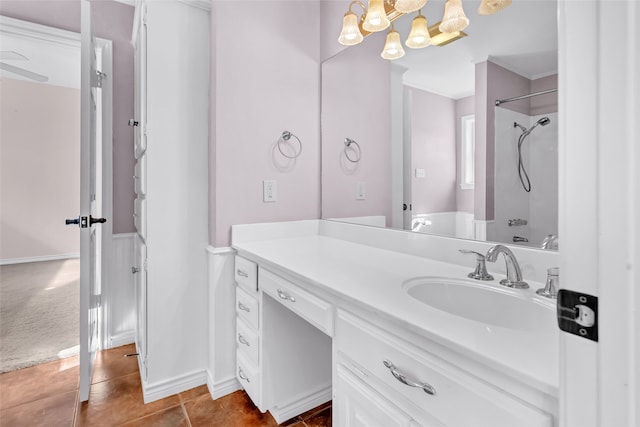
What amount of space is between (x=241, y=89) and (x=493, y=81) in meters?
1.20

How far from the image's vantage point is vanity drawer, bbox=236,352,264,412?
4.99ft

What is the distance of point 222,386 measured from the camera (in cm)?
174

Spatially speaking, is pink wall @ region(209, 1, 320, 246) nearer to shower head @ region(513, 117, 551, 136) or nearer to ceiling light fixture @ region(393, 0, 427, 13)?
ceiling light fixture @ region(393, 0, 427, 13)

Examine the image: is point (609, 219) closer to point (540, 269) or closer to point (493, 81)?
point (540, 269)

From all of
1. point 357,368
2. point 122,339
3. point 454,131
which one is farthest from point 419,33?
point 122,339

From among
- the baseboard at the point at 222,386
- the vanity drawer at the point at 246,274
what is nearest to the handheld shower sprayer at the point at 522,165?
the vanity drawer at the point at 246,274

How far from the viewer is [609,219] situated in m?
0.38

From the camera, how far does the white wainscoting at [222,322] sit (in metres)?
1.73

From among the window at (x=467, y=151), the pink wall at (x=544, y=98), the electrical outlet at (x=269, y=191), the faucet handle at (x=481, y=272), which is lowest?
the faucet handle at (x=481, y=272)

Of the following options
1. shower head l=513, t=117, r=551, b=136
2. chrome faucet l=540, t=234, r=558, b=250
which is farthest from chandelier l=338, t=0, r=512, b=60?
chrome faucet l=540, t=234, r=558, b=250

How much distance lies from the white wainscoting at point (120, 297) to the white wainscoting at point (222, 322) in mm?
918

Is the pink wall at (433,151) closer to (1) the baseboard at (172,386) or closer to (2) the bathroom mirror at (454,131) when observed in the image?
(2) the bathroom mirror at (454,131)

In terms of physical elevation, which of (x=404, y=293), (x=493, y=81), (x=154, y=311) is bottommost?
(x=154, y=311)

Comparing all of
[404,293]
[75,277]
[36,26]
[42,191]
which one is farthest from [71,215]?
[404,293]
